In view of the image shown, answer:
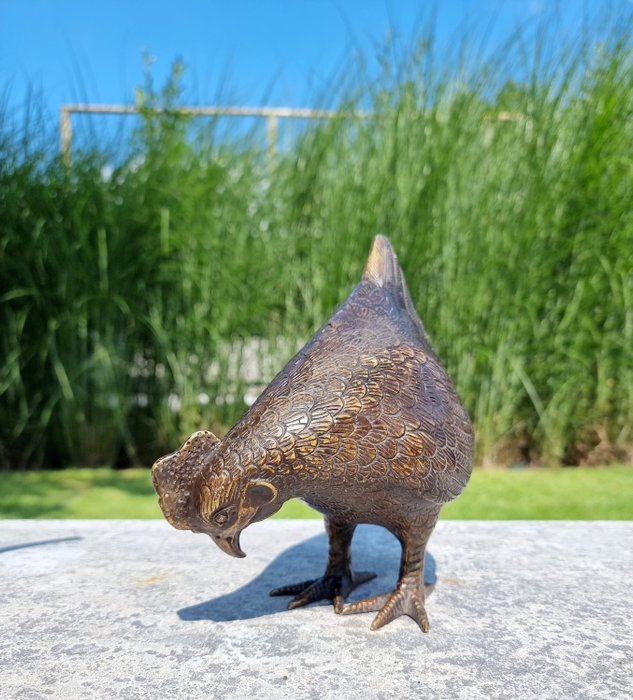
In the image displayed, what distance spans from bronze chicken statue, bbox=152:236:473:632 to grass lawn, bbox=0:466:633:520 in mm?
1878

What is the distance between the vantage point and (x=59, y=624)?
1.68m

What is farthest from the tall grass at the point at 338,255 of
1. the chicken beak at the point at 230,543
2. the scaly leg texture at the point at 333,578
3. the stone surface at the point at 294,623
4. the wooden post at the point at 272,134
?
the chicken beak at the point at 230,543

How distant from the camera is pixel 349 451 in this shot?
1444mm

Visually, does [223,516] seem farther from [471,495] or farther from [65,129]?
[65,129]

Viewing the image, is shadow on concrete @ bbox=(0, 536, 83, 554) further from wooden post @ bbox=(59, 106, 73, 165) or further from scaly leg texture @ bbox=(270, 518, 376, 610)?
wooden post @ bbox=(59, 106, 73, 165)

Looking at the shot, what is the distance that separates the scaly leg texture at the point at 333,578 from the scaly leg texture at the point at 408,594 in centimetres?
8

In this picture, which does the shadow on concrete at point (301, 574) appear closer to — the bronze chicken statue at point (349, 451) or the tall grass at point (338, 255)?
the bronze chicken statue at point (349, 451)

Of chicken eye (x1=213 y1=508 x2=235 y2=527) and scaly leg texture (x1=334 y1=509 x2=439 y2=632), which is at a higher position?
chicken eye (x1=213 y1=508 x2=235 y2=527)

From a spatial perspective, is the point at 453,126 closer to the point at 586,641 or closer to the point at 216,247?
the point at 216,247

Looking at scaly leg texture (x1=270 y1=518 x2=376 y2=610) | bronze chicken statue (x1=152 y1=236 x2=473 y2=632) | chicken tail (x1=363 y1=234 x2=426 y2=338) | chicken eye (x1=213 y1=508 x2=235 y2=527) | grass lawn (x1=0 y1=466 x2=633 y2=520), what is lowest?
grass lawn (x1=0 y1=466 x2=633 y2=520)

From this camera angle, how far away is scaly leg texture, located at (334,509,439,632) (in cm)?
166

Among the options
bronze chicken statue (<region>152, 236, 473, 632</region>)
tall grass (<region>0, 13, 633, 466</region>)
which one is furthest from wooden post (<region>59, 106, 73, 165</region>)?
bronze chicken statue (<region>152, 236, 473, 632</region>)

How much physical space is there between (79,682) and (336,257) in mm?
2987

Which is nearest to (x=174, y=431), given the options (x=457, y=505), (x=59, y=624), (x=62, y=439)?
(x=62, y=439)
